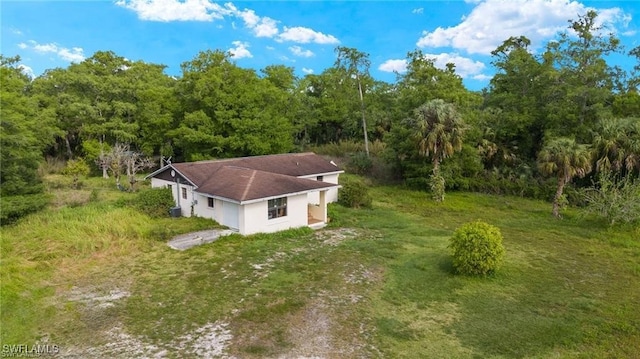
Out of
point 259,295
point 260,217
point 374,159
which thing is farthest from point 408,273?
point 374,159

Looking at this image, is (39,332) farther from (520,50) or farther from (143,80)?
(520,50)

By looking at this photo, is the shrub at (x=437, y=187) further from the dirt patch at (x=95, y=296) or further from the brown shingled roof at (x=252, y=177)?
the dirt patch at (x=95, y=296)

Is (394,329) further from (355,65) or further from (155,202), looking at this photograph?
(355,65)

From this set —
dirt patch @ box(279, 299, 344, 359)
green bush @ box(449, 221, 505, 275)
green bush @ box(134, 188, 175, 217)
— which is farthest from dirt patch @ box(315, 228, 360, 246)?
green bush @ box(134, 188, 175, 217)

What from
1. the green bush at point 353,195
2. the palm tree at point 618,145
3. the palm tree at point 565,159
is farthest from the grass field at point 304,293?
the palm tree at point 618,145

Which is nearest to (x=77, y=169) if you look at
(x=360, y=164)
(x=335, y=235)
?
(x=360, y=164)
